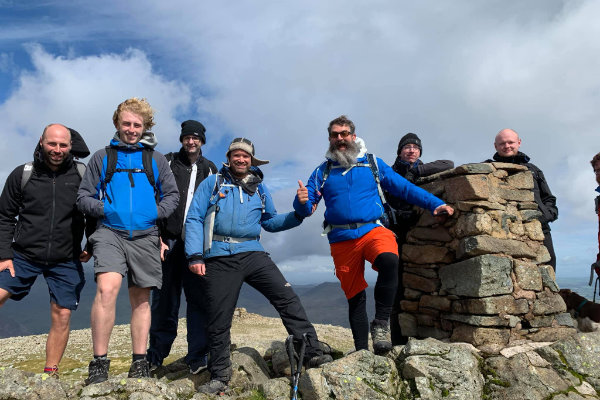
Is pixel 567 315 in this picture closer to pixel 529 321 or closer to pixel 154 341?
pixel 529 321

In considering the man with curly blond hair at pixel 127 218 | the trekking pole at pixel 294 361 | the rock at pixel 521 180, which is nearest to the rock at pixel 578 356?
the rock at pixel 521 180

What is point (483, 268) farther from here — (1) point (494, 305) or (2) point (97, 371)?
(2) point (97, 371)

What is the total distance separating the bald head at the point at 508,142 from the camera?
25.2ft

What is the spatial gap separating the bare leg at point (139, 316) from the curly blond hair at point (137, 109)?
212cm

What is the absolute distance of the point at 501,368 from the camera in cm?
599

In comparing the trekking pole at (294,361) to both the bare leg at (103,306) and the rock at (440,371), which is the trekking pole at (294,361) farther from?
the bare leg at (103,306)

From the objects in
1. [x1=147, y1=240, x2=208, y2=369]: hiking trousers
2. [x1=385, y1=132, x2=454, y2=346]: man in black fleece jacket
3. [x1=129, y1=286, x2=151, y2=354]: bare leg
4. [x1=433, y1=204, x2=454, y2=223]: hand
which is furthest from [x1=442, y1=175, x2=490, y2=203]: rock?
[x1=129, y1=286, x2=151, y2=354]: bare leg

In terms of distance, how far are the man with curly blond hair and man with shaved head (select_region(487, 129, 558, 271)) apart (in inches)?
226

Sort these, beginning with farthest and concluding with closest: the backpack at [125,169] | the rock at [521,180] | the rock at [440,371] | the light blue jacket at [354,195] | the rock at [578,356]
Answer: the rock at [521,180], the rock at [578,356], the light blue jacket at [354,195], the rock at [440,371], the backpack at [125,169]

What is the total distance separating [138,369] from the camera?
17.3 feet

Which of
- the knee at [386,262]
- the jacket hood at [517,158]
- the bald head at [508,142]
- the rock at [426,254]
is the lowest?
the knee at [386,262]

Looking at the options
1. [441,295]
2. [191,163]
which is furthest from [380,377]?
[191,163]

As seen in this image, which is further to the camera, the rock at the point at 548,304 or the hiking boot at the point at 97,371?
the rock at the point at 548,304

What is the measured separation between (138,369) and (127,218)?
1.84m
